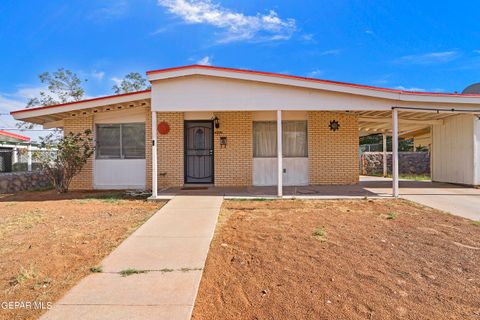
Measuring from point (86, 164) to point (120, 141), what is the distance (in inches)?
51.6

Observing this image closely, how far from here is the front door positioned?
992 centimetres

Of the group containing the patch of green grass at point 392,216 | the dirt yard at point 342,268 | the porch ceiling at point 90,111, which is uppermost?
the porch ceiling at point 90,111

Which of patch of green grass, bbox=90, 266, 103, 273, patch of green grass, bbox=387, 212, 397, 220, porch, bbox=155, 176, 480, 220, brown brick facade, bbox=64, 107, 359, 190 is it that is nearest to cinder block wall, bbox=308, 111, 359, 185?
brown brick facade, bbox=64, 107, 359, 190

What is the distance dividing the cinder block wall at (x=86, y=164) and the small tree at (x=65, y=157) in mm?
250

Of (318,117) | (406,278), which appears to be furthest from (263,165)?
(406,278)

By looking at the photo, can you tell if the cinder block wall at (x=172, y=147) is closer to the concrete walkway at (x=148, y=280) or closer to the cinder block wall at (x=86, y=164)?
the cinder block wall at (x=86, y=164)

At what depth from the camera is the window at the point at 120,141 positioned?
9984mm

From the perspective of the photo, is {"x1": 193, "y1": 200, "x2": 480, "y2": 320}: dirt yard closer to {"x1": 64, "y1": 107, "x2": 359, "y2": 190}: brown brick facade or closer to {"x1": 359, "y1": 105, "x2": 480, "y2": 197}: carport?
{"x1": 359, "y1": 105, "x2": 480, "y2": 197}: carport

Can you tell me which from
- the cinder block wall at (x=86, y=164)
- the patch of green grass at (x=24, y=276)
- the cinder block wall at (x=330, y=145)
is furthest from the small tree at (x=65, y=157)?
the cinder block wall at (x=330, y=145)

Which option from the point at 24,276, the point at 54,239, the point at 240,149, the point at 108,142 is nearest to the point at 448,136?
the point at 240,149

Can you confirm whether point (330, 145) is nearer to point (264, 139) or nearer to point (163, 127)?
point (264, 139)

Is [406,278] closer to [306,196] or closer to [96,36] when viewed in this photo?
[306,196]

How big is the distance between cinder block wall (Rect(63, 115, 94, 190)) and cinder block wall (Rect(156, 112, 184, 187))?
7.58ft

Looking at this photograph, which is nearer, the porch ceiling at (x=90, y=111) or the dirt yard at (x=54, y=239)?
the dirt yard at (x=54, y=239)
